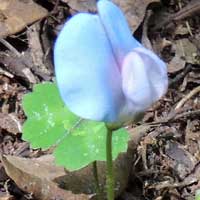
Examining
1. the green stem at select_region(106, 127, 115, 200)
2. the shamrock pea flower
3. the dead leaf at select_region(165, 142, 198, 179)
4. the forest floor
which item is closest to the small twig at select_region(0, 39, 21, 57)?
the forest floor

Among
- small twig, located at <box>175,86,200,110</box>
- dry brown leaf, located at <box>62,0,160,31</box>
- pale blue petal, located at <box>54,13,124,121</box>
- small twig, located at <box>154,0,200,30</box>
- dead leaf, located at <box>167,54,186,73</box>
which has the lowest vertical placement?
small twig, located at <box>175,86,200,110</box>

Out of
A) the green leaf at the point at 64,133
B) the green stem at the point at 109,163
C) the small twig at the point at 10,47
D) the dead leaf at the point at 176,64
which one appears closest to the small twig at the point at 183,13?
the dead leaf at the point at 176,64

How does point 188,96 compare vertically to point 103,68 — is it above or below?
below

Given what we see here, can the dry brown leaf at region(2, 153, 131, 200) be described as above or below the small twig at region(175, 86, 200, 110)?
above

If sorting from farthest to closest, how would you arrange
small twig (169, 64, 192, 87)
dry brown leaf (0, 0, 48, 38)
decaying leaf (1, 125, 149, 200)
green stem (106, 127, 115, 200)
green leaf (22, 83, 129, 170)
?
dry brown leaf (0, 0, 48, 38) < small twig (169, 64, 192, 87) < decaying leaf (1, 125, 149, 200) < green leaf (22, 83, 129, 170) < green stem (106, 127, 115, 200)

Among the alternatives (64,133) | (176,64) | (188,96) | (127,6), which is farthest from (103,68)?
(127,6)

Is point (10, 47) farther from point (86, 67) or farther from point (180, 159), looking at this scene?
point (86, 67)

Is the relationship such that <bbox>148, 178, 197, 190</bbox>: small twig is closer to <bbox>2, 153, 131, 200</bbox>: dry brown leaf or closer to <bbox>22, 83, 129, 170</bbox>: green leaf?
<bbox>2, 153, 131, 200</bbox>: dry brown leaf
